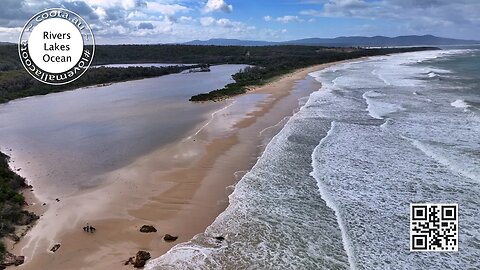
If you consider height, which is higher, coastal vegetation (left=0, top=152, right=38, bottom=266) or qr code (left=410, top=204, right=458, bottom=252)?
qr code (left=410, top=204, right=458, bottom=252)

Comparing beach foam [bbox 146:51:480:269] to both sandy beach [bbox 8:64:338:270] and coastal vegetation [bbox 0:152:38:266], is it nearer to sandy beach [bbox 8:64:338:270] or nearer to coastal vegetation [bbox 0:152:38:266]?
sandy beach [bbox 8:64:338:270]

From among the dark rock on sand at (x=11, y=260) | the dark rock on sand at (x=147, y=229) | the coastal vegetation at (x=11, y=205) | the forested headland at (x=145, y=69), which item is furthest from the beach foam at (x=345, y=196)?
the forested headland at (x=145, y=69)

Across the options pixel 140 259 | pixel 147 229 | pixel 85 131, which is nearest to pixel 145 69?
pixel 85 131

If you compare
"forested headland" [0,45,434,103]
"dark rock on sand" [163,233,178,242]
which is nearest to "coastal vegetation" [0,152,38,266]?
"dark rock on sand" [163,233,178,242]

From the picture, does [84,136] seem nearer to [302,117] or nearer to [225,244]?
[302,117]

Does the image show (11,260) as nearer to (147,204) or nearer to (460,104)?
(147,204)

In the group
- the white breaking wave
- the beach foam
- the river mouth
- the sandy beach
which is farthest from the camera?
the white breaking wave
